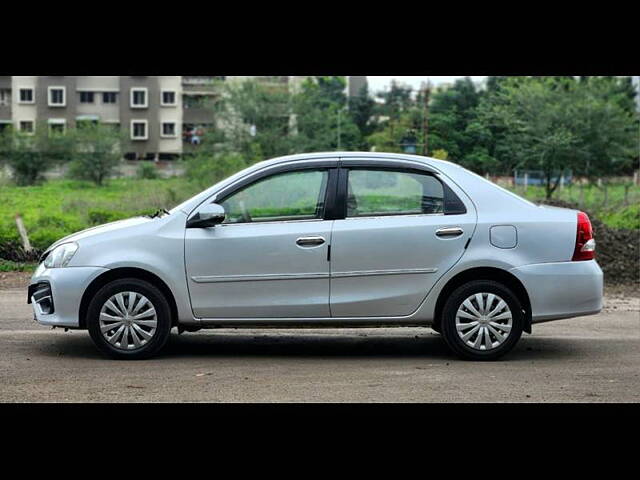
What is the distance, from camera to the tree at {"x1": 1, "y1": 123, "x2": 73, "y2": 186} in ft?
149

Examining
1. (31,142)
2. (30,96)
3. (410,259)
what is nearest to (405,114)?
(31,142)

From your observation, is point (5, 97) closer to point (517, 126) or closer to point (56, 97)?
point (56, 97)

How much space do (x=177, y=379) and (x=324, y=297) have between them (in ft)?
5.05

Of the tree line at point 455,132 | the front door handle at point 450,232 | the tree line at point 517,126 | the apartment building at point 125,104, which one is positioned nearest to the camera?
the front door handle at point 450,232

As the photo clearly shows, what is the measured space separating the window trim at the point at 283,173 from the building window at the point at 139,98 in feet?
233

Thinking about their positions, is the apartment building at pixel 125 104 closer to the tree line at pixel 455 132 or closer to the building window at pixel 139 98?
the building window at pixel 139 98

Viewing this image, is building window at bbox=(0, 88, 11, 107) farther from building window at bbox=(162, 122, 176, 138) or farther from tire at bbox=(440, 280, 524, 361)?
tire at bbox=(440, 280, 524, 361)

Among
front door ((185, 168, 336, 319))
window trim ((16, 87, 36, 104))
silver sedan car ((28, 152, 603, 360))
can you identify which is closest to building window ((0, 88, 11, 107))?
window trim ((16, 87, 36, 104))

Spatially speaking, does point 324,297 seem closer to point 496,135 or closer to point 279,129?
point 496,135

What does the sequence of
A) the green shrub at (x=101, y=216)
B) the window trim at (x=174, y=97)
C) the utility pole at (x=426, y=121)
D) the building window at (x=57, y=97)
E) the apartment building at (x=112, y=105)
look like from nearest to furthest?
the green shrub at (x=101, y=216) < the utility pole at (x=426, y=121) < the apartment building at (x=112, y=105) < the building window at (x=57, y=97) < the window trim at (x=174, y=97)

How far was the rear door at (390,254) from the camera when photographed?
8562 millimetres

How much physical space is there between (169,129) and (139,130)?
2408 mm

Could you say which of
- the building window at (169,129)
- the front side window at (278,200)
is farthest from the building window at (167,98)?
the front side window at (278,200)

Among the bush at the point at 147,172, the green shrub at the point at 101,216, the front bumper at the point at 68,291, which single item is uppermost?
the bush at the point at 147,172
